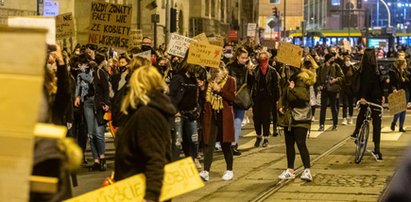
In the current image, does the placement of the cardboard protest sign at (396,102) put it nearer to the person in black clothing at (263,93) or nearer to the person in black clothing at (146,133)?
the person in black clothing at (263,93)

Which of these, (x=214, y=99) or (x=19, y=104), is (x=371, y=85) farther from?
(x=19, y=104)

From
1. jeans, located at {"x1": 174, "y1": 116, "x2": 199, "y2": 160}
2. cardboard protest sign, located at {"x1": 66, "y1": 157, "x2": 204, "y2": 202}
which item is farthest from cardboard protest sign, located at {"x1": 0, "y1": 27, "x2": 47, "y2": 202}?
jeans, located at {"x1": 174, "y1": 116, "x2": 199, "y2": 160}

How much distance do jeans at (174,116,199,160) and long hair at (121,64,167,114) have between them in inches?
251

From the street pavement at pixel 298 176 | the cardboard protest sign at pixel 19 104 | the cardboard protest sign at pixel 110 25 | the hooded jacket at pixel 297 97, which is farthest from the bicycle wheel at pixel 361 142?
the cardboard protest sign at pixel 19 104

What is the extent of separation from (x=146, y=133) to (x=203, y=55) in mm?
7255

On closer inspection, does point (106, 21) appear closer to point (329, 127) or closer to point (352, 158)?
point (352, 158)

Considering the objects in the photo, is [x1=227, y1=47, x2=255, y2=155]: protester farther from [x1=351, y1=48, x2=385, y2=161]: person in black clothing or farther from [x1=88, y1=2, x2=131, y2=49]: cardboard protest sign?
[x1=351, y1=48, x2=385, y2=161]: person in black clothing

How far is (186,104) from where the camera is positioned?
41.9ft

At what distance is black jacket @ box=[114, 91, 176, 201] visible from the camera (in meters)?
5.80

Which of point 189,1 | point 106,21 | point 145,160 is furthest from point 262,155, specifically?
point 189,1

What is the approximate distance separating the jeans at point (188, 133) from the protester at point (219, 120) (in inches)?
10.3

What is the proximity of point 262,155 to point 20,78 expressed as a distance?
12.5m

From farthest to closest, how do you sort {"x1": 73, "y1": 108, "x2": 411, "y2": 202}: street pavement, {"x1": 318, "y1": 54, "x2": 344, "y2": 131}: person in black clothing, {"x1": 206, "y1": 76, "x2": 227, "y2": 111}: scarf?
{"x1": 318, "y1": 54, "x2": 344, "y2": 131}: person in black clothing
{"x1": 206, "y1": 76, "x2": 227, "y2": 111}: scarf
{"x1": 73, "y1": 108, "x2": 411, "y2": 202}: street pavement

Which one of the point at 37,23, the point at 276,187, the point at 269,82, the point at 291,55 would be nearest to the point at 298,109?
the point at 276,187
